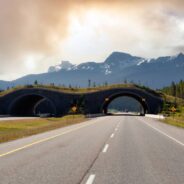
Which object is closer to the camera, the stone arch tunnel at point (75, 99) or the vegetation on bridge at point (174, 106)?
the vegetation on bridge at point (174, 106)

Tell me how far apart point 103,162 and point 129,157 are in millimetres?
1626

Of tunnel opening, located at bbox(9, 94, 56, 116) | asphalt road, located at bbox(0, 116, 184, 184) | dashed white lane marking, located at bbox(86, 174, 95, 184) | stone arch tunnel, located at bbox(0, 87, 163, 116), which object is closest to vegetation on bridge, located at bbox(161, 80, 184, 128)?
stone arch tunnel, located at bbox(0, 87, 163, 116)

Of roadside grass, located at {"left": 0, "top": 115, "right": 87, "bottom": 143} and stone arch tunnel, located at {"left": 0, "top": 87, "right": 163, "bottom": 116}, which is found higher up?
stone arch tunnel, located at {"left": 0, "top": 87, "right": 163, "bottom": 116}

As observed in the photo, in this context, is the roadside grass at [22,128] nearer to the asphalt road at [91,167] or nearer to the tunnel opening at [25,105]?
the asphalt road at [91,167]

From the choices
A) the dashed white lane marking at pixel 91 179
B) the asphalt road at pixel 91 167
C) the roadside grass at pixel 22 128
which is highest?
the roadside grass at pixel 22 128

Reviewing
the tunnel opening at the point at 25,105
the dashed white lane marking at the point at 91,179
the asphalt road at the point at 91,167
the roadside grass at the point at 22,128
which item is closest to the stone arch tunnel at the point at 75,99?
the tunnel opening at the point at 25,105

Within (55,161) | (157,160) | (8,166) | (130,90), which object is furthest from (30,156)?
(130,90)

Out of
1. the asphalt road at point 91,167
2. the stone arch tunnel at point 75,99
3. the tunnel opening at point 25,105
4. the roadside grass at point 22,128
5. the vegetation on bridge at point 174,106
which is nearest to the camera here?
the asphalt road at point 91,167

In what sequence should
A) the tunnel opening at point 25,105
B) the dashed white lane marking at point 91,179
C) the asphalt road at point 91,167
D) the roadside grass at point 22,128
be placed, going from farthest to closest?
the tunnel opening at point 25,105, the roadside grass at point 22,128, the asphalt road at point 91,167, the dashed white lane marking at point 91,179

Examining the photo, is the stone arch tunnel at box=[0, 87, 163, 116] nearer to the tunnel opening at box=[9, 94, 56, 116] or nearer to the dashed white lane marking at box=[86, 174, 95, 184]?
the tunnel opening at box=[9, 94, 56, 116]

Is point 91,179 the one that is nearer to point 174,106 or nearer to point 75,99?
point 174,106

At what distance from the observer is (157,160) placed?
42.8ft

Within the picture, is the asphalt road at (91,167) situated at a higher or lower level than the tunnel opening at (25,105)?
lower

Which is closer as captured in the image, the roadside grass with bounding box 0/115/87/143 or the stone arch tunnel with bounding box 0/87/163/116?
the roadside grass with bounding box 0/115/87/143
